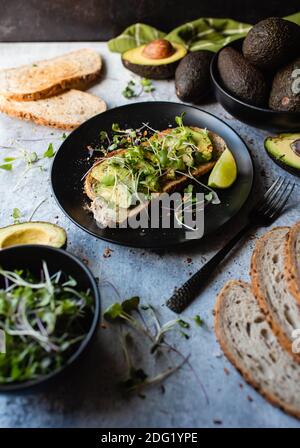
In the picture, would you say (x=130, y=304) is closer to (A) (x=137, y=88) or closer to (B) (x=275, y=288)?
(B) (x=275, y=288)

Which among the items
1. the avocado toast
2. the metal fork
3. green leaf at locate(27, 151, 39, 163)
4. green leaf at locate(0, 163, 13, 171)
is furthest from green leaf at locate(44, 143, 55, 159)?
the metal fork

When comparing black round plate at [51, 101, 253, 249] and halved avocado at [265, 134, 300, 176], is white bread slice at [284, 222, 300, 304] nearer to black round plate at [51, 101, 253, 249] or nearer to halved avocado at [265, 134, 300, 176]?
black round plate at [51, 101, 253, 249]

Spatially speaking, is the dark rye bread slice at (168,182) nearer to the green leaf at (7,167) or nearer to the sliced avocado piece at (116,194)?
the sliced avocado piece at (116,194)

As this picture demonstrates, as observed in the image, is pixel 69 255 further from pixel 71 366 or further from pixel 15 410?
pixel 15 410

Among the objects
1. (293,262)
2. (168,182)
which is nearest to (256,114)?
(168,182)

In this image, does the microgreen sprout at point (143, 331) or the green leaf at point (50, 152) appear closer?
the microgreen sprout at point (143, 331)

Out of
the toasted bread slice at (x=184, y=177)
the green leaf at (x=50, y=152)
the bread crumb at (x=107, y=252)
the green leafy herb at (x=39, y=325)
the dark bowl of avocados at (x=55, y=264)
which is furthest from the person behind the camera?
the green leaf at (x=50, y=152)

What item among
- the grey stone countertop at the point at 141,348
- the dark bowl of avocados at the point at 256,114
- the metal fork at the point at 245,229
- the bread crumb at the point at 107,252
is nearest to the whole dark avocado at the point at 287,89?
the dark bowl of avocados at the point at 256,114

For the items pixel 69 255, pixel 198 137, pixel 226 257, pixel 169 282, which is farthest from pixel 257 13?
pixel 69 255
